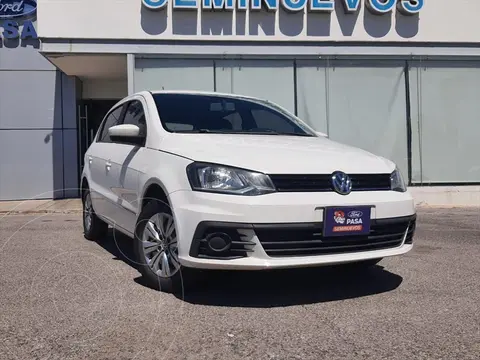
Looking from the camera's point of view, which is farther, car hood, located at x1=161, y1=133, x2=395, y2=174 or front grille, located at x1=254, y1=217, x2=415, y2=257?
car hood, located at x1=161, y1=133, x2=395, y2=174

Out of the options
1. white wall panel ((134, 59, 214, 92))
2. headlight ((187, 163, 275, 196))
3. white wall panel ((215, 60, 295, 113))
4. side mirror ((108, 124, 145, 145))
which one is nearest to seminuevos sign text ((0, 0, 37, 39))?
white wall panel ((134, 59, 214, 92))

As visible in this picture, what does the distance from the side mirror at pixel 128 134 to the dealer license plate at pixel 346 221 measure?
1.87 m

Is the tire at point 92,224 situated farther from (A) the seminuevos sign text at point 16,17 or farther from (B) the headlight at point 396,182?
(A) the seminuevos sign text at point 16,17

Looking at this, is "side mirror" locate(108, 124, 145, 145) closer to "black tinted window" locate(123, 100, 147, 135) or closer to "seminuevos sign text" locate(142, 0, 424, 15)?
A: "black tinted window" locate(123, 100, 147, 135)

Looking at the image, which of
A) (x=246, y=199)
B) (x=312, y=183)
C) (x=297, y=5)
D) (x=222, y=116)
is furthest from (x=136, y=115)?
(x=297, y=5)

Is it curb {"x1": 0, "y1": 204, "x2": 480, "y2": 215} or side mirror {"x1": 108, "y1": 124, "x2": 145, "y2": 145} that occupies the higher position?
side mirror {"x1": 108, "y1": 124, "x2": 145, "y2": 145}

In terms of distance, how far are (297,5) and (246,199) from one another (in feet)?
29.4

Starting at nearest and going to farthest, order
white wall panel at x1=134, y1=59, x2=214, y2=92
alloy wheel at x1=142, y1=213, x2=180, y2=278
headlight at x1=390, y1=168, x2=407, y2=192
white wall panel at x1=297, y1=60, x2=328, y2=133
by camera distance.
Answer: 1. alloy wheel at x1=142, y1=213, x2=180, y2=278
2. headlight at x1=390, y1=168, x2=407, y2=192
3. white wall panel at x1=134, y1=59, x2=214, y2=92
4. white wall panel at x1=297, y1=60, x2=328, y2=133

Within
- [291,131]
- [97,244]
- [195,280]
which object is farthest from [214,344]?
[97,244]

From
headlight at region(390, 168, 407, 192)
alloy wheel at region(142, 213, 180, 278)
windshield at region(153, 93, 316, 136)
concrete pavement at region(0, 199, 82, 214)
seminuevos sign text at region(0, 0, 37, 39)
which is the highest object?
seminuevos sign text at region(0, 0, 37, 39)

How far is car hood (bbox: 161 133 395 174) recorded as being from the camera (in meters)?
3.67

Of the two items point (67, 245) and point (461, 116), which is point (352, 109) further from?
point (67, 245)

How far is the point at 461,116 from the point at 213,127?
9461 millimetres

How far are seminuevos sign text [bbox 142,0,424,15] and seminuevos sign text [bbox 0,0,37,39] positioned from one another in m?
4.23
